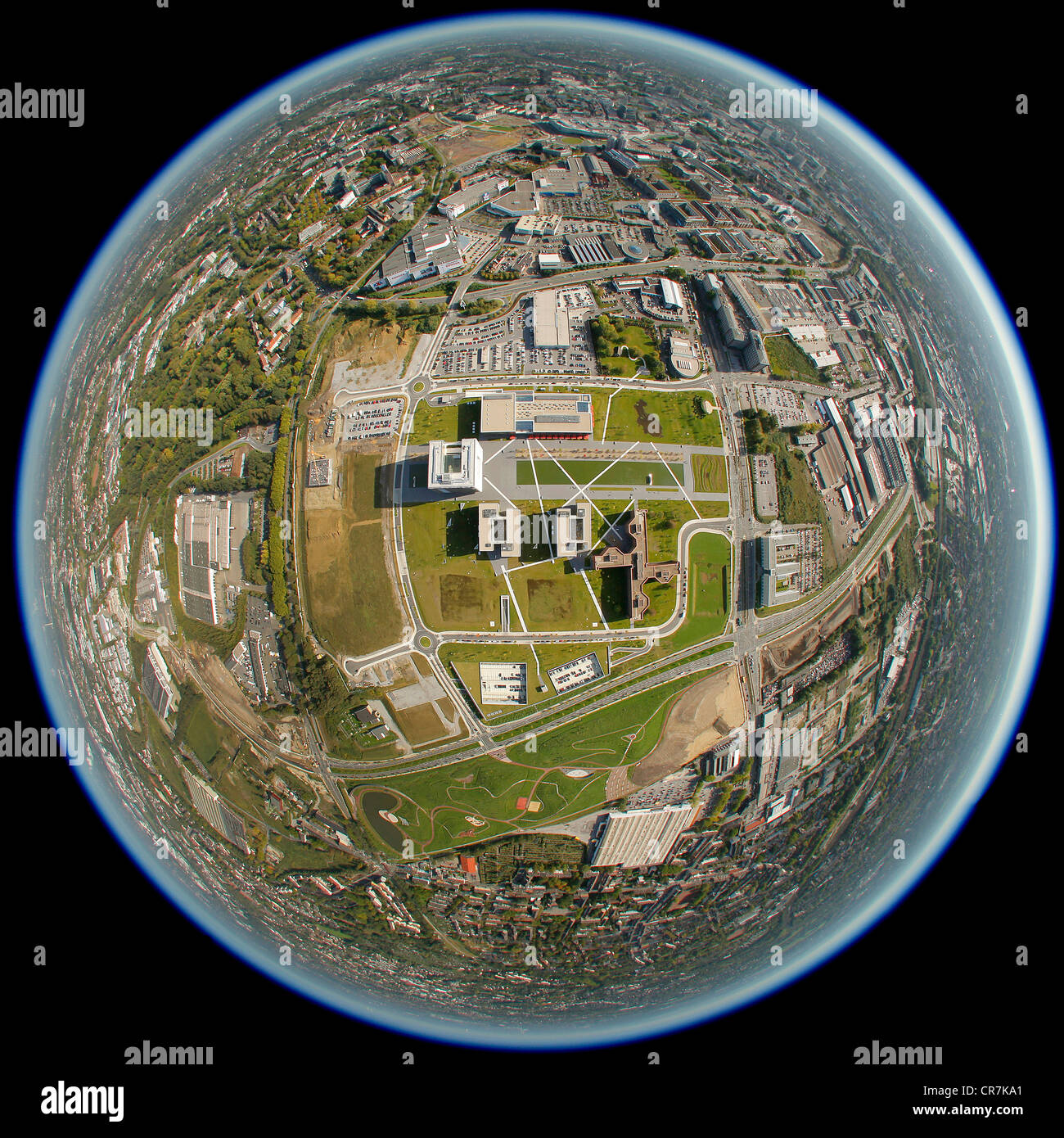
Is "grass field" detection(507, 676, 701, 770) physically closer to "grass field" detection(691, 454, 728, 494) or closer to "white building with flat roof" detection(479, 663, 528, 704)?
"white building with flat roof" detection(479, 663, 528, 704)

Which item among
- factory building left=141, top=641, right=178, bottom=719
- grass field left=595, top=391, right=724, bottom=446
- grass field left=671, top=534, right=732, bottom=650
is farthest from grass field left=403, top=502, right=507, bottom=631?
factory building left=141, top=641, right=178, bottom=719

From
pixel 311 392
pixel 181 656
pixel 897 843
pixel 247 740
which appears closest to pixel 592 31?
pixel 311 392

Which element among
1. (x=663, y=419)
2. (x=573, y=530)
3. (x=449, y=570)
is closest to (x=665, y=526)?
(x=573, y=530)

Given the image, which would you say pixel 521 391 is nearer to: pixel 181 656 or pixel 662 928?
pixel 181 656

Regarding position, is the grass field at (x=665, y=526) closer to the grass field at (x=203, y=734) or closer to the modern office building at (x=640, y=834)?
the modern office building at (x=640, y=834)

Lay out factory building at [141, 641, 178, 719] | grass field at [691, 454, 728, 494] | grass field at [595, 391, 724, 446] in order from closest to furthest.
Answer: grass field at [691, 454, 728, 494], grass field at [595, 391, 724, 446], factory building at [141, 641, 178, 719]

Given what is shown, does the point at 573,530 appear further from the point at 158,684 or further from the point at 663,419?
the point at 158,684
